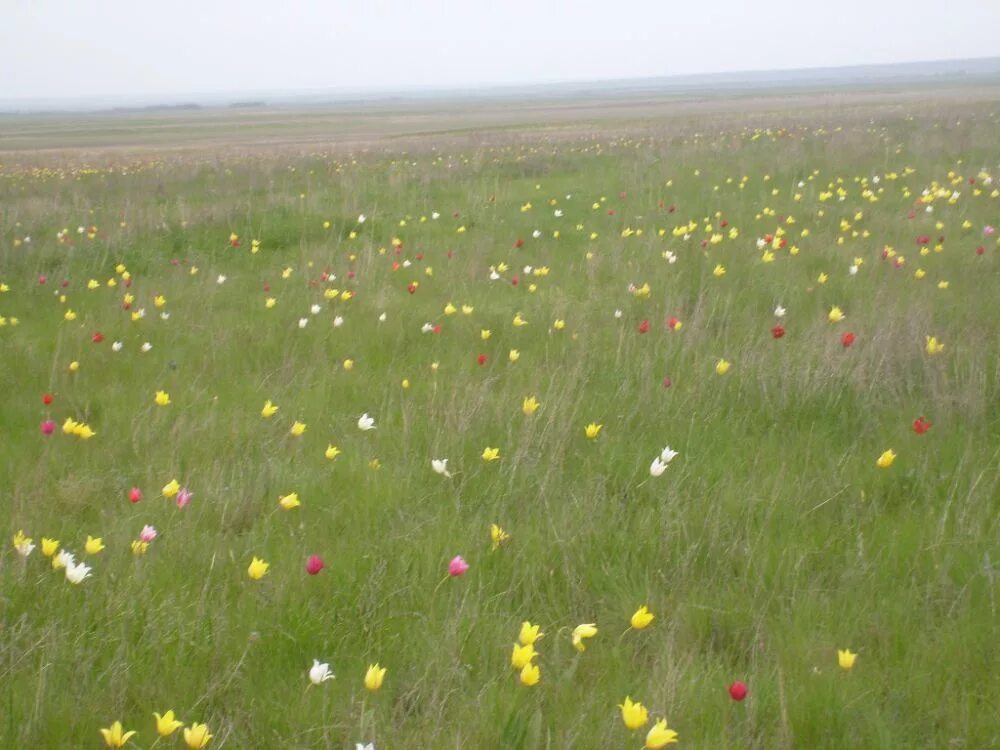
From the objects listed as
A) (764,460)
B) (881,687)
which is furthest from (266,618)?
(764,460)

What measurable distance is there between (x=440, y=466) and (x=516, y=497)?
0.32 meters

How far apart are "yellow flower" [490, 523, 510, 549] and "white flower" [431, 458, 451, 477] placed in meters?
0.45

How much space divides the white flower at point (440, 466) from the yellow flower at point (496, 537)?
1.47 ft

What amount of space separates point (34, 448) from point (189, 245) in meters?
5.31

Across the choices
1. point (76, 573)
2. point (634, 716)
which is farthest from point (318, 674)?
point (76, 573)

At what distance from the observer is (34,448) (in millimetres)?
3973

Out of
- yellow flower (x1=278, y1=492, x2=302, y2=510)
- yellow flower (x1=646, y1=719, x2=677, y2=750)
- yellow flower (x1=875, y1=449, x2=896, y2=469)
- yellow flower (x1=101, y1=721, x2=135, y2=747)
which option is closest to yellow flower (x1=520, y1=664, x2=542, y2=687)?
yellow flower (x1=646, y1=719, x2=677, y2=750)

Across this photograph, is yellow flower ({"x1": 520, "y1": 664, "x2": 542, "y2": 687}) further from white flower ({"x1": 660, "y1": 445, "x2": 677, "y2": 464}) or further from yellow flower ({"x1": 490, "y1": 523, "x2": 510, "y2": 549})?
white flower ({"x1": 660, "y1": 445, "x2": 677, "y2": 464})

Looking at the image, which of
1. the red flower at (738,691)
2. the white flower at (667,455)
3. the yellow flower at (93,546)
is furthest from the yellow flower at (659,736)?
the yellow flower at (93,546)

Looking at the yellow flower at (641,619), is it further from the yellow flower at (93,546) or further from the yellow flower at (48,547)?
the yellow flower at (48,547)

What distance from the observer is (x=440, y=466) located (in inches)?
134

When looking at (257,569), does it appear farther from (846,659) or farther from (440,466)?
(846,659)

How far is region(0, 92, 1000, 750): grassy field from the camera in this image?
229 centimetres

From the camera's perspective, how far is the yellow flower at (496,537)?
115 inches
